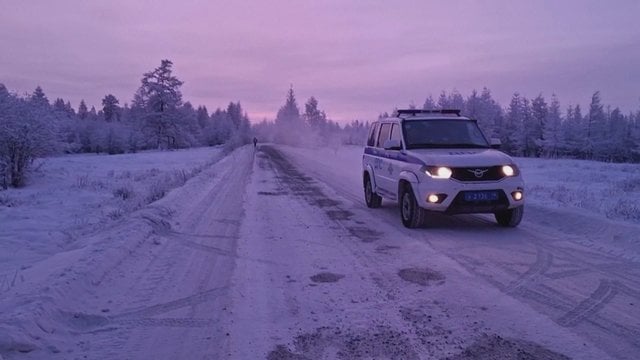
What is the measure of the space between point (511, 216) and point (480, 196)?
40.9 inches

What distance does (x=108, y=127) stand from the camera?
8600 centimetres

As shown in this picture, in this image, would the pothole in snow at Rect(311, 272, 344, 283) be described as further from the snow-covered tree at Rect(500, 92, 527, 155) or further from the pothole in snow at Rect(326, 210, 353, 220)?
the snow-covered tree at Rect(500, 92, 527, 155)

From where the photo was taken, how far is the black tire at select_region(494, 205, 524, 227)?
9.16 m

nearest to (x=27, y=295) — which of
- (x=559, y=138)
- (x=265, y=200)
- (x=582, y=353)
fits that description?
(x=582, y=353)

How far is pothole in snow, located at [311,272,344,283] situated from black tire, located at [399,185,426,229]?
3361 mm

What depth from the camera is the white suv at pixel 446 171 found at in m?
8.68

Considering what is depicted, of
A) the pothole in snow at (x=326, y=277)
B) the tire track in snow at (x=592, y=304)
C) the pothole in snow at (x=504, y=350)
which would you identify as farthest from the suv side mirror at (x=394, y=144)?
the pothole in snow at (x=504, y=350)

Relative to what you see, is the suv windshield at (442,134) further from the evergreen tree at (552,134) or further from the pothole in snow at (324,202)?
the evergreen tree at (552,134)

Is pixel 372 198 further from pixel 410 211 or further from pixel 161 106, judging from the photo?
pixel 161 106

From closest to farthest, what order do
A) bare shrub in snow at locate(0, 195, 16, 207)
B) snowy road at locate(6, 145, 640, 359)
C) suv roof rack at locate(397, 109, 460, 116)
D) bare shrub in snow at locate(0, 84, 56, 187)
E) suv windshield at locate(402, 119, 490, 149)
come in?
snowy road at locate(6, 145, 640, 359), suv windshield at locate(402, 119, 490, 149), suv roof rack at locate(397, 109, 460, 116), bare shrub in snow at locate(0, 195, 16, 207), bare shrub in snow at locate(0, 84, 56, 187)

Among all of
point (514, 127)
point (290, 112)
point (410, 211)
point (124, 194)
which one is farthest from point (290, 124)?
point (410, 211)

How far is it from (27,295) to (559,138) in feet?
313

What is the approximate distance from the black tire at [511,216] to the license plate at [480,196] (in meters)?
0.72

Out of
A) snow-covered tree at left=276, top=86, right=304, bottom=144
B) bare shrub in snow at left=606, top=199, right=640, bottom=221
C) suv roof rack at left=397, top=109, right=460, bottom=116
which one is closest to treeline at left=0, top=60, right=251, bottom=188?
snow-covered tree at left=276, top=86, right=304, bottom=144
